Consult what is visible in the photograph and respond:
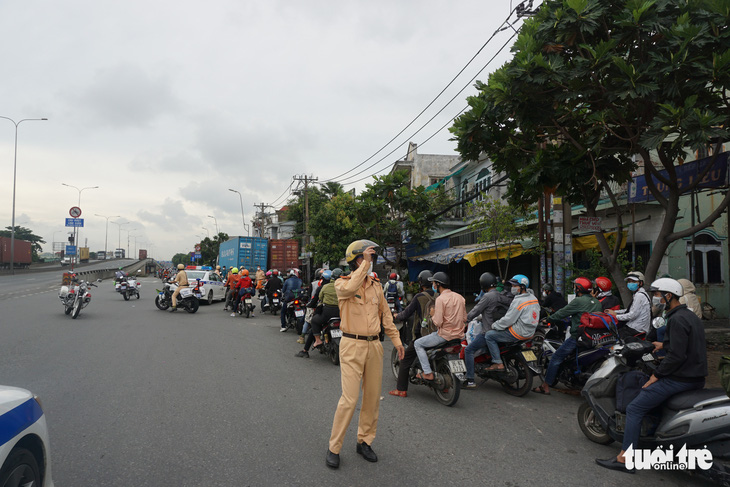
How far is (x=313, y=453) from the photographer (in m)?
3.96

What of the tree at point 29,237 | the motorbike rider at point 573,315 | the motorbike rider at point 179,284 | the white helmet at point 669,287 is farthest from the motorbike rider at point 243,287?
the tree at point 29,237

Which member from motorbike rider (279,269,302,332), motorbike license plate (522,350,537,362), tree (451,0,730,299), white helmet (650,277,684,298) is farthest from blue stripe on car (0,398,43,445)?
motorbike rider (279,269,302,332)

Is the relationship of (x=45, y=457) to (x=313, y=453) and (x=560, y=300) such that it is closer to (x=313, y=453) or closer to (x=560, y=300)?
(x=313, y=453)

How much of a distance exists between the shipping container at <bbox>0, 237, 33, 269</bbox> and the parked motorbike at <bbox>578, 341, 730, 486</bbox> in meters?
53.5

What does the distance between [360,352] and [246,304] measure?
37.3 ft

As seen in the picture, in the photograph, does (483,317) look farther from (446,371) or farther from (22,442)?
(22,442)

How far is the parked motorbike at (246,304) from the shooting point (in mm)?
14555

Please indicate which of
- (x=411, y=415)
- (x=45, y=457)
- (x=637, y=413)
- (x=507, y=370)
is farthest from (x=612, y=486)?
(x=45, y=457)

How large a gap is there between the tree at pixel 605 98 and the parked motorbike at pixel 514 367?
8.04 feet

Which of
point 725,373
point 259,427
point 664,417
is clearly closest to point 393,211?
point 259,427

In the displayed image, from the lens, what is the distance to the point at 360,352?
3.89 metres

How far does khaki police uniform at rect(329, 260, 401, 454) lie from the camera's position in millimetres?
3818

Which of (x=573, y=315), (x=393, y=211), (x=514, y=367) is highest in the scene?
(x=393, y=211)

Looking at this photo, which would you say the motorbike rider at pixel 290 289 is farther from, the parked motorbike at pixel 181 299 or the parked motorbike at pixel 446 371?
the parked motorbike at pixel 446 371
